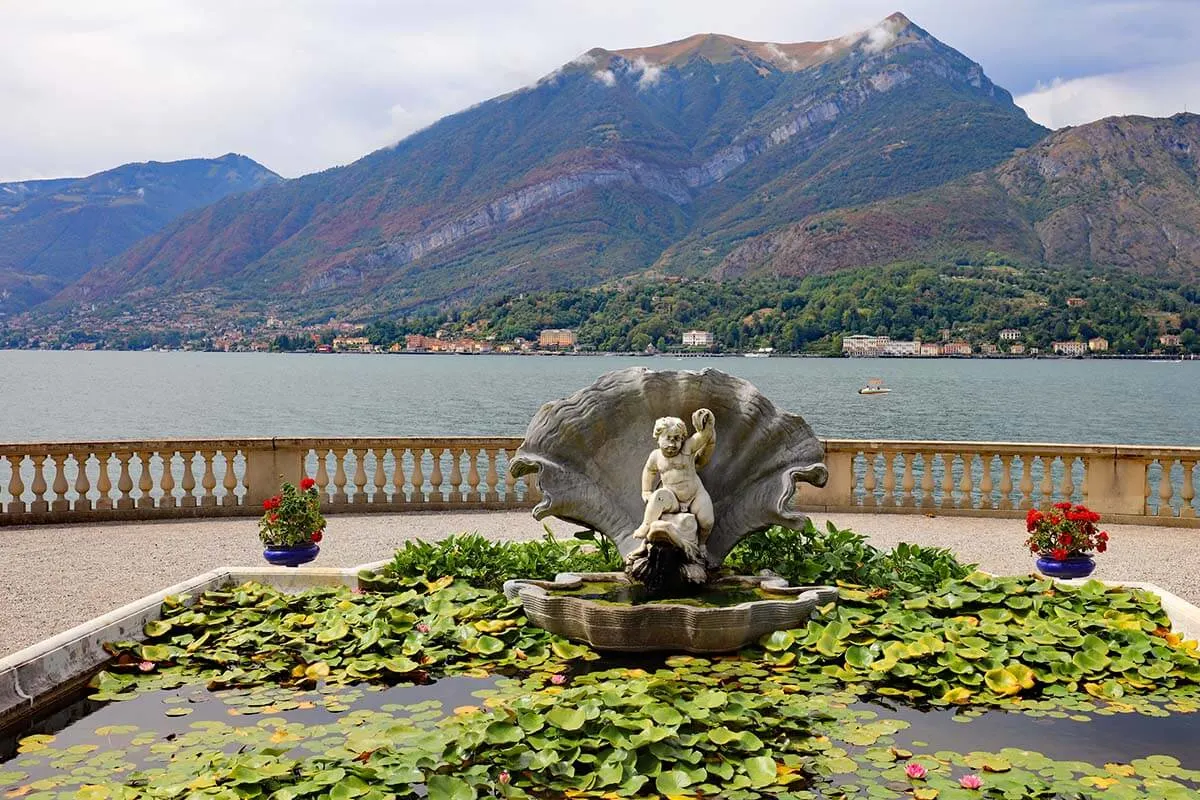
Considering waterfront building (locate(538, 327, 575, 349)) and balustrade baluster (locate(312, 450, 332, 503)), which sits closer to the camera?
balustrade baluster (locate(312, 450, 332, 503))

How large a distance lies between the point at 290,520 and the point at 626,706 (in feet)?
17.5

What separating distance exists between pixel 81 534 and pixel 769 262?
171 m

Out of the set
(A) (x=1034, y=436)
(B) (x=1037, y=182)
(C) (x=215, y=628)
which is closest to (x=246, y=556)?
(C) (x=215, y=628)

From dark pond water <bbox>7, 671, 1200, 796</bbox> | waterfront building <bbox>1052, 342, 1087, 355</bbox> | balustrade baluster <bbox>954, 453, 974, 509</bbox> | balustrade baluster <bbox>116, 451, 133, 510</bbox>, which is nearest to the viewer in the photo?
dark pond water <bbox>7, 671, 1200, 796</bbox>

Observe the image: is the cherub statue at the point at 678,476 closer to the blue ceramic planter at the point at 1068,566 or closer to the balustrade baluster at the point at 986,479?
the blue ceramic planter at the point at 1068,566

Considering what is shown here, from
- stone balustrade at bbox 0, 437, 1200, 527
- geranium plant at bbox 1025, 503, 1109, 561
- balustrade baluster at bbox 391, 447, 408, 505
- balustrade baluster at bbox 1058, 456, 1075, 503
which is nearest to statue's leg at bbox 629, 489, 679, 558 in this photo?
geranium plant at bbox 1025, 503, 1109, 561

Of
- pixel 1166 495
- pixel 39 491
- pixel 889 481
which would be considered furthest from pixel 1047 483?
pixel 39 491

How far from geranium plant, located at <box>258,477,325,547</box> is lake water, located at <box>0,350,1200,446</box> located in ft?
115

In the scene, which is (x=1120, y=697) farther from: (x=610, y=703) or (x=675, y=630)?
(x=610, y=703)

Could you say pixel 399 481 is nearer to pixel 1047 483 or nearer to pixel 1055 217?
pixel 1047 483

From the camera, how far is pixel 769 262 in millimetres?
178500

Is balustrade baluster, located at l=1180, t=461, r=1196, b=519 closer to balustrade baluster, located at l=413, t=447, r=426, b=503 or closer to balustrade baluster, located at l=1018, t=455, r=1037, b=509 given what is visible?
balustrade baluster, located at l=1018, t=455, r=1037, b=509

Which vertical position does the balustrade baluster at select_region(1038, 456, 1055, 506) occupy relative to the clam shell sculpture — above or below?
below

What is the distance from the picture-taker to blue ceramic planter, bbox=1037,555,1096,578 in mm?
9367
